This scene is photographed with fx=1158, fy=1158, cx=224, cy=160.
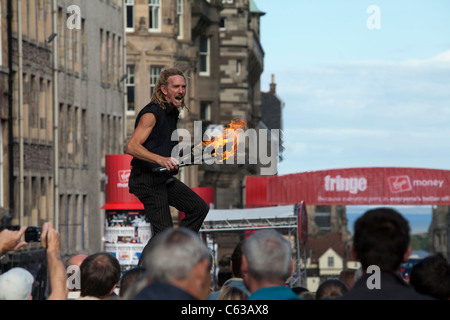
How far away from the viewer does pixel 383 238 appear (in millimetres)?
5918

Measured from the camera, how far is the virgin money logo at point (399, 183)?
7000cm

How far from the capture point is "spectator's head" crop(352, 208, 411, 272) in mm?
5918

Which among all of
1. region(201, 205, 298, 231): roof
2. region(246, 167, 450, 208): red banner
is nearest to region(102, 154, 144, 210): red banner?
region(201, 205, 298, 231): roof

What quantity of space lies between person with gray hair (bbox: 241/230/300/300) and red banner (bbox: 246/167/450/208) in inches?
2497

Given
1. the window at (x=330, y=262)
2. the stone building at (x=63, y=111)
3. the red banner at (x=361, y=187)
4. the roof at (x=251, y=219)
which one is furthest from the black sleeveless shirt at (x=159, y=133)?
the window at (x=330, y=262)

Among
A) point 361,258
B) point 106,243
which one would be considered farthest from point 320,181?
point 361,258

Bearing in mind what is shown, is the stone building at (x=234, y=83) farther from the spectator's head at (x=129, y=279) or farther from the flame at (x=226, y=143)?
the spectator's head at (x=129, y=279)

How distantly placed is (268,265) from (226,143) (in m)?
4.15

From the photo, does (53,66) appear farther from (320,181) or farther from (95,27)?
(320,181)

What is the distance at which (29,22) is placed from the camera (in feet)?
123

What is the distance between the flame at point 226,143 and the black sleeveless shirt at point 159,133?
1.13ft

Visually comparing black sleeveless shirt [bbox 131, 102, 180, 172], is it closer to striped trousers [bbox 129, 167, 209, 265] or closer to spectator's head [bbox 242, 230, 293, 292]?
striped trousers [bbox 129, 167, 209, 265]

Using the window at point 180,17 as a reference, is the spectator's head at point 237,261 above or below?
below
